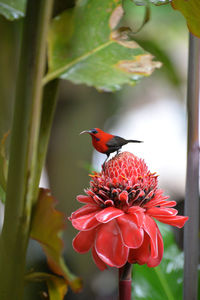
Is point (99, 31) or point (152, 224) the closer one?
point (152, 224)

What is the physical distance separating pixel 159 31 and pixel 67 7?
14 cm

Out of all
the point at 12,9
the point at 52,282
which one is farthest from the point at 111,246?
the point at 12,9

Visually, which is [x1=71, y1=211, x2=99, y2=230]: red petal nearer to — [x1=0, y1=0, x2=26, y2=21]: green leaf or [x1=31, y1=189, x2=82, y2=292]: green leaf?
[x1=31, y1=189, x2=82, y2=292]: green leaf

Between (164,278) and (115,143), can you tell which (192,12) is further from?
(164,278)

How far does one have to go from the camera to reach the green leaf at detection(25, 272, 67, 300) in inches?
10.3

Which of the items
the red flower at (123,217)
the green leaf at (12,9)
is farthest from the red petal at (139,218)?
the green leaf at (12,9)

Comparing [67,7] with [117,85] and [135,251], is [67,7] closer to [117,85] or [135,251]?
[117,85]

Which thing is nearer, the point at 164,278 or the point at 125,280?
the point at 125,280

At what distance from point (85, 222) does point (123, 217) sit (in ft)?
0.07

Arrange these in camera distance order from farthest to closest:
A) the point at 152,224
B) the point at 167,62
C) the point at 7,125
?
the point at 167,62, the point at 7,125, the point at 152,224

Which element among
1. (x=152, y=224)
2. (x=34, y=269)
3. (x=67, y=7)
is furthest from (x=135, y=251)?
(x=67, y=7)

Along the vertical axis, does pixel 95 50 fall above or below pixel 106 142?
above

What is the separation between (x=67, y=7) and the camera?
12.9 inches

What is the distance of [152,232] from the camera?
174mm
